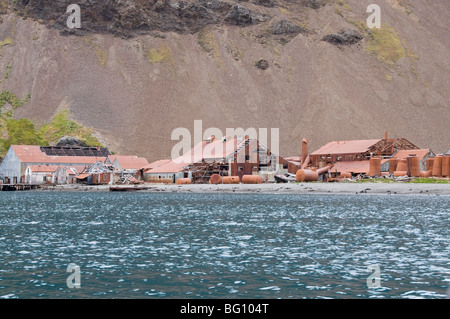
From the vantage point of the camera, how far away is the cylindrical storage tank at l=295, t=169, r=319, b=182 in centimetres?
7825

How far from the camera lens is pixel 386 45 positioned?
15550 cm

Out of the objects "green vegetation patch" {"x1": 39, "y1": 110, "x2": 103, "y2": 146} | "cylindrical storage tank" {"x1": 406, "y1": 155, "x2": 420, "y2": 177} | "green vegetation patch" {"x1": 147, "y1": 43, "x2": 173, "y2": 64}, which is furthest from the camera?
"green vegetation patch" {"x1": 147, "y1": 43, "x2": 173, "y2": 64}

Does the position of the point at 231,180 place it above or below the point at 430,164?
below

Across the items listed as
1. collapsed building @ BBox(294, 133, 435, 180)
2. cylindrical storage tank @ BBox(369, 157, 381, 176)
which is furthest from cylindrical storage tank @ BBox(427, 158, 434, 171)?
cylindrical storage tank @ BBox(369, 157, 381, 176)

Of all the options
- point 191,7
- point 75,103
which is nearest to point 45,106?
point 75,103

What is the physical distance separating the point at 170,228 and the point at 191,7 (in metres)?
143

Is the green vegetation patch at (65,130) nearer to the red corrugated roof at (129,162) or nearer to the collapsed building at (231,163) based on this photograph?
the red corrugated roof at (129,162)

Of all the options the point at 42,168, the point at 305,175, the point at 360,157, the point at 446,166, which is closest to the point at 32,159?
the point at 42,168

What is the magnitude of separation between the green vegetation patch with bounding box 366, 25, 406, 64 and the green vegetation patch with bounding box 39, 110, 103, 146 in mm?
85883

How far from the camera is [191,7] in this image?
162 metres

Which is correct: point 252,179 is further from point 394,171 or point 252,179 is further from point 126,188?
point 394,171

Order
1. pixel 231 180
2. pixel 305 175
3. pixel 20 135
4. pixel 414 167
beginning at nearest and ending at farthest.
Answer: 1. pixel 414 167
2. pixel 305 175
3. pixel 231 180
4. pixel 20 135

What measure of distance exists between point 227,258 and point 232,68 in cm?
13267

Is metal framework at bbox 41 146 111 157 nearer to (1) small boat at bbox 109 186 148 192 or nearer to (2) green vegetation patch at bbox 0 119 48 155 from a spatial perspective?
(2) green vegetation patch at bbox 0 119 48 155
